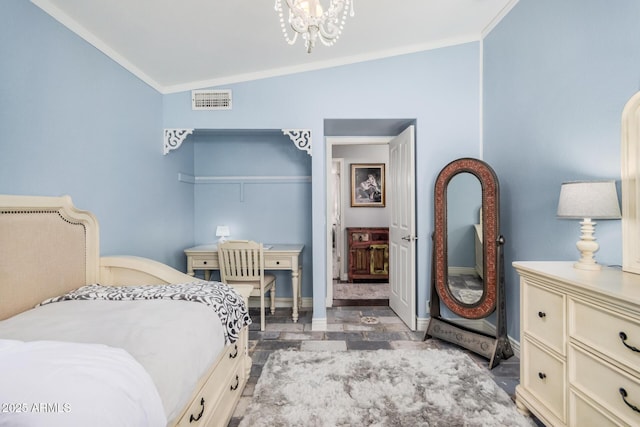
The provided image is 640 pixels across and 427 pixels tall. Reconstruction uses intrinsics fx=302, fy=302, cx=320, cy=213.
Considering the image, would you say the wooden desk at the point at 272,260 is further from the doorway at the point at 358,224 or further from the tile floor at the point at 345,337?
the doorway at the point at 358,224

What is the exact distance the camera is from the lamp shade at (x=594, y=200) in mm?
1420

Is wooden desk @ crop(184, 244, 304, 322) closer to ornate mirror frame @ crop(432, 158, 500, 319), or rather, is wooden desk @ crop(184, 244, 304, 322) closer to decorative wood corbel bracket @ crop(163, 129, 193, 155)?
decorative wood corbel bracket @ crop(163, 129, 193, 155)

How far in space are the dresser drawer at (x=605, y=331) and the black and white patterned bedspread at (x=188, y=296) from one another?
1657 mm

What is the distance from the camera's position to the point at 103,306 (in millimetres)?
1464

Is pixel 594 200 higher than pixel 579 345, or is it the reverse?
pixel 594 200

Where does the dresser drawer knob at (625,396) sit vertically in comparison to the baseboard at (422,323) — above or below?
above

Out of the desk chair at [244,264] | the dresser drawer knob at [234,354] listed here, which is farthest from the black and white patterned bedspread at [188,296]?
the desk chair at [244,264]

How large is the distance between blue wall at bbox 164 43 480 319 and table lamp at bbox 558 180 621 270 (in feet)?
4.64

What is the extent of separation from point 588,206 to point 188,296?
203 centimetres

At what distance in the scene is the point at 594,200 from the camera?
1.44 meters

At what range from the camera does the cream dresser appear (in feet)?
3.70

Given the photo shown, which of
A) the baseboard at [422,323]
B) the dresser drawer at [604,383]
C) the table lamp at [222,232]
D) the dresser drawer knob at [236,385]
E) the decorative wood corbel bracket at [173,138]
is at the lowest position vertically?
→ the baseboard at [422,323]

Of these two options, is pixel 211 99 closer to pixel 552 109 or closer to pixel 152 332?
pixel 152 332

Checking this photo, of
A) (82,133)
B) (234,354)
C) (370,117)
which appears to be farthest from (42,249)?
(370,117)
